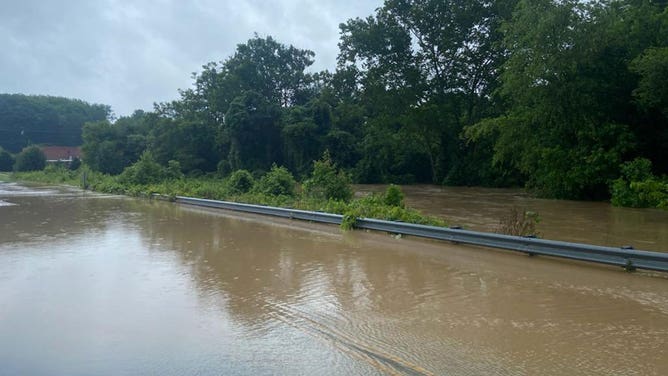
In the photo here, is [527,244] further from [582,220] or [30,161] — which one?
[30,161]

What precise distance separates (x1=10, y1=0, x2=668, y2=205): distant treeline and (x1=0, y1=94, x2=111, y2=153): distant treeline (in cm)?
4955

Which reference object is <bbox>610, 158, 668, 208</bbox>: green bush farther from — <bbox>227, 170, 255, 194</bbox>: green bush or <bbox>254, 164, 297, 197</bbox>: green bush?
<bbox>227, 170, 255, 194</bbox>: green bush

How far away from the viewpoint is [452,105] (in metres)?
44.7

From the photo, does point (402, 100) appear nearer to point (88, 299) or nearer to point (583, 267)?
point (583, 267)

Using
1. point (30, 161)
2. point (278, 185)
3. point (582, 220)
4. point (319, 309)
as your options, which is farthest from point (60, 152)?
point (319, 309)

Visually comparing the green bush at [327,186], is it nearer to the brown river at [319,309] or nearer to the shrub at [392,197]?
the shrub at [392,197]

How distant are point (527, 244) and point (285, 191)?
52.9 ft

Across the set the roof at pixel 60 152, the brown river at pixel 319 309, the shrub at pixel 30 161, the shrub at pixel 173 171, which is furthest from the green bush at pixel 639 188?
the roof at pixel 60 152

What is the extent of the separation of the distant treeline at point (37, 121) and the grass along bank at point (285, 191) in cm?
7549

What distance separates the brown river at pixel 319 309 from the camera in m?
5.46

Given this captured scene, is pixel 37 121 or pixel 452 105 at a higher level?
pixel 37 121

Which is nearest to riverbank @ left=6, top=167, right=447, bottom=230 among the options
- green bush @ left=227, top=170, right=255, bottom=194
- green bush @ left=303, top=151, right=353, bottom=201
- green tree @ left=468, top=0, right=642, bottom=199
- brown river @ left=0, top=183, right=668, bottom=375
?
green bush @ left=227, top=170, right=255, bottom=194

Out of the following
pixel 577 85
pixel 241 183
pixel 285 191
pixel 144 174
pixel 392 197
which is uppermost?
pixel 577 85

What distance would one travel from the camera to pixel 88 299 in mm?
8133
